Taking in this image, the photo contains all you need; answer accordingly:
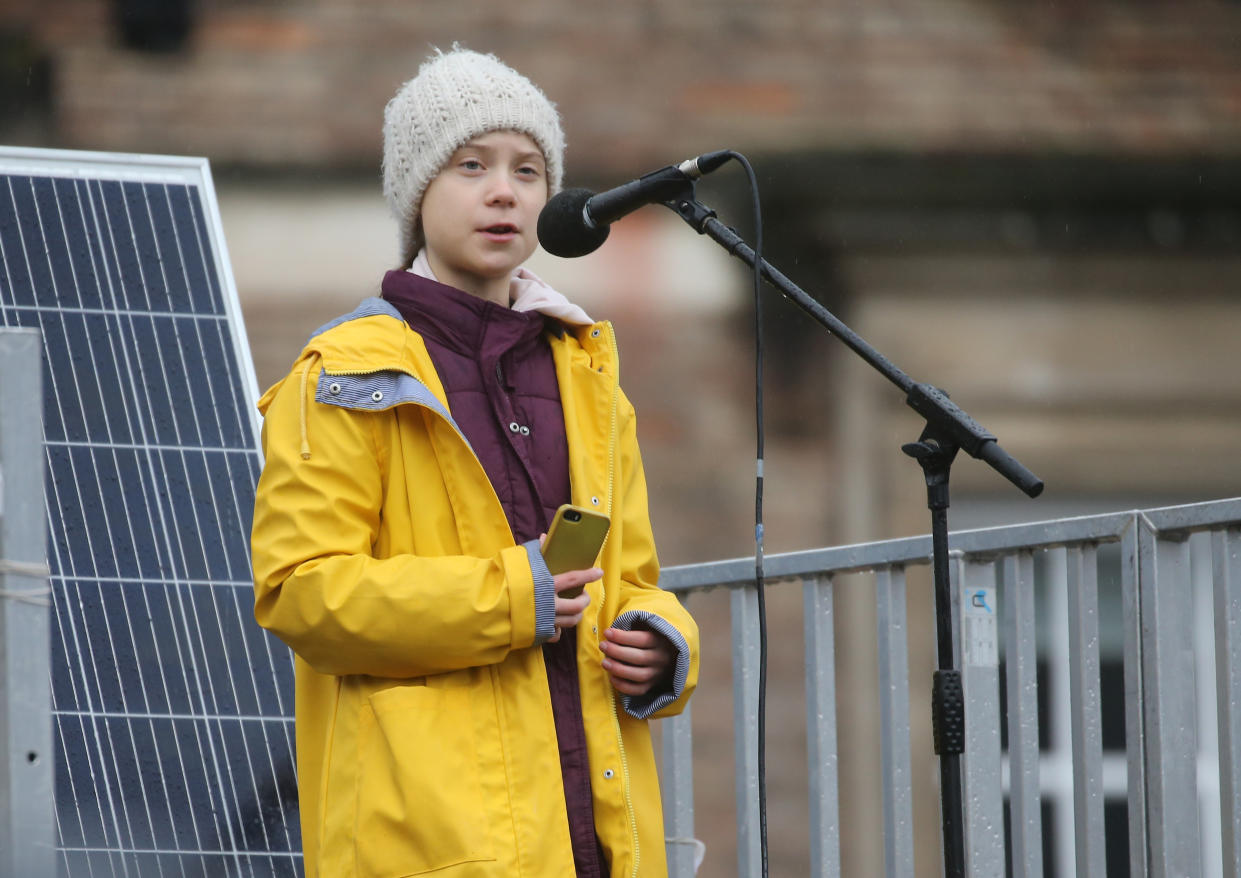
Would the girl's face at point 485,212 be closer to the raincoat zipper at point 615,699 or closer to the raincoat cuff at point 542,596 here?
the raincoat zipper at point 615,699

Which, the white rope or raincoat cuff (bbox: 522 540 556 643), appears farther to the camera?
raincoat cuff (bbox: 522 540 556 643)

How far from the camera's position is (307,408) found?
2.12 m

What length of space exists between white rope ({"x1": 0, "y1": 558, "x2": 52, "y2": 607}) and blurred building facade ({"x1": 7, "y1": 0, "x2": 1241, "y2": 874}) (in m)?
3.37

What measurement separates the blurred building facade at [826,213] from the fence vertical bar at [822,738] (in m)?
2.14

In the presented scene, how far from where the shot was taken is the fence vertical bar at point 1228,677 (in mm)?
2492

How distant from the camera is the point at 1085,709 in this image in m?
2.68

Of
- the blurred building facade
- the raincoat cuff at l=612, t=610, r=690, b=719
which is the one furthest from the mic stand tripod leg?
the blurred building facade

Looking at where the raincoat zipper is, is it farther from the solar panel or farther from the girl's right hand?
the solar panel

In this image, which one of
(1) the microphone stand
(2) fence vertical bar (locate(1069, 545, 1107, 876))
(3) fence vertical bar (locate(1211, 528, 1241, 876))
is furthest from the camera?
(2) fence vertical bar (locate(1069, 545, 1107, 876))

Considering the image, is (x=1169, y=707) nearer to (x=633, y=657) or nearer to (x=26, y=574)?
(x=633, y=657)

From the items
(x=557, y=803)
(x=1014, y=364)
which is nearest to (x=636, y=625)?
(x=557, y=803)

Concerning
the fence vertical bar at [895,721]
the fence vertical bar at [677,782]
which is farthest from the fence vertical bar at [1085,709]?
the fence vertical bar at [677,782]

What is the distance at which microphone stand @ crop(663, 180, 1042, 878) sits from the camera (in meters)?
2.10

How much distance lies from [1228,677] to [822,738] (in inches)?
29.0
